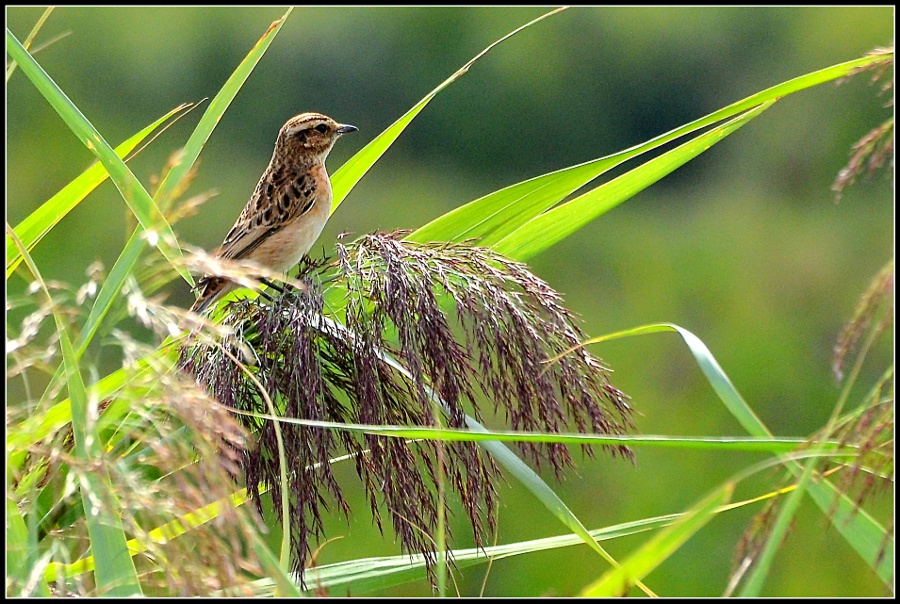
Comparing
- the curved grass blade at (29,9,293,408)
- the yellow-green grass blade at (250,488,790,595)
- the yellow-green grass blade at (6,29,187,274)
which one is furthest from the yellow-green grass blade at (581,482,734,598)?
the yellow-green grass blade at (6,29,187,274)

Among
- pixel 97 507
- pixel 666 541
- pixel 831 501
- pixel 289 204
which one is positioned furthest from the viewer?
pixel 289 204

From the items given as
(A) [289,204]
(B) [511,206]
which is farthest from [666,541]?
(A) [289,204]

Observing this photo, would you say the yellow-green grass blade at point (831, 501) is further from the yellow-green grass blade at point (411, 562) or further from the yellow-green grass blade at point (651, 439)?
the yellow-green grass blade at point (411, 562)

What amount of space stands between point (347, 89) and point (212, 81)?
4.11ft

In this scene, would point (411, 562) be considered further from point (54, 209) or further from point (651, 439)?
point (54, 209)

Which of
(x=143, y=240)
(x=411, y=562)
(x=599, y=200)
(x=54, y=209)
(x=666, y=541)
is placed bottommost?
(x=411, y=562)

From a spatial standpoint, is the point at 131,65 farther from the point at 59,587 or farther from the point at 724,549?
the point at 59,587

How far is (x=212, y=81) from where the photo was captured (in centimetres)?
837

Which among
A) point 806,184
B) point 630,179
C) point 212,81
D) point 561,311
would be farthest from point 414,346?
point 806,184

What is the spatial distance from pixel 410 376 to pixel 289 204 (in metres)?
1.61

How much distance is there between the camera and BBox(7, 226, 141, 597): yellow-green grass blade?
35.4 inches

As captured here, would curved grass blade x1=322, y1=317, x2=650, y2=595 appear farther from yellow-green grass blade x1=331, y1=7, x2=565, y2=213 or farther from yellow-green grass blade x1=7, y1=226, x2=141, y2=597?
yellow-green grass blade x1=331, y1=7, x2=565, y2=213

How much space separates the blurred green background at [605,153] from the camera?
769 centimetres

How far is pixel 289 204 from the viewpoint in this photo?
9.09ft
